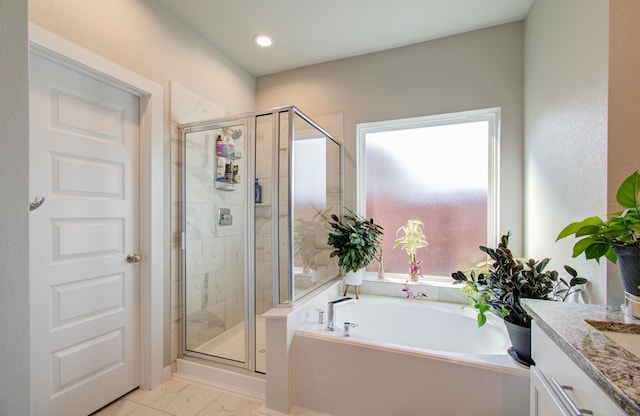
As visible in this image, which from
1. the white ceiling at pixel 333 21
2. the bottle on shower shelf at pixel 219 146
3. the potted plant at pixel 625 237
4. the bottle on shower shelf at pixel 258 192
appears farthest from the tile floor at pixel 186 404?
the white ceiling at pixel 333 21

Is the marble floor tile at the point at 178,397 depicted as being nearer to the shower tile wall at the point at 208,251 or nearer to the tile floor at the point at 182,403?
the tile floor at the point at 182,403

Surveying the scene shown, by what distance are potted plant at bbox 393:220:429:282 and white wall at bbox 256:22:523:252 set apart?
0.57 metres

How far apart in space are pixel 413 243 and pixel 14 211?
2422 millimetres

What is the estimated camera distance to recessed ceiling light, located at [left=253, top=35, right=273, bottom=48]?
91.6 inches

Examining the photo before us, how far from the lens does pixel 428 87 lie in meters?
2.38

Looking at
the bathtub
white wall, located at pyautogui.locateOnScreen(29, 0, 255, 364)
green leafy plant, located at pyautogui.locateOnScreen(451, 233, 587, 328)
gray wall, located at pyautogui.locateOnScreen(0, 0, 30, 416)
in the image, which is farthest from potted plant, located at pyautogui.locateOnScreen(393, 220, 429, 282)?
gray wall, located at pyautogui.locateOnScreen(0, 0, 30, 416)

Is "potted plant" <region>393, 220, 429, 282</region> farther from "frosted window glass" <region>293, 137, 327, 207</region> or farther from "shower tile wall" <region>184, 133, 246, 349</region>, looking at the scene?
"shower tile wall" <region>184, 133, 246, 349</region>

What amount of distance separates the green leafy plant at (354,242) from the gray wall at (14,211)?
1811 mm

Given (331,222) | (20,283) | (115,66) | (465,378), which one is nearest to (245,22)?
(115,66)

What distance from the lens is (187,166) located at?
2135mm

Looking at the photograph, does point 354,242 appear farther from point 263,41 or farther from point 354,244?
point 263,41

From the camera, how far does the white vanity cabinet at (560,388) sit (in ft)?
2.03

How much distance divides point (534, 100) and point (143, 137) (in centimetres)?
270

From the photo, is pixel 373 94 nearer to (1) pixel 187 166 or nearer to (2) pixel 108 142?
(1) pixel 187 166
